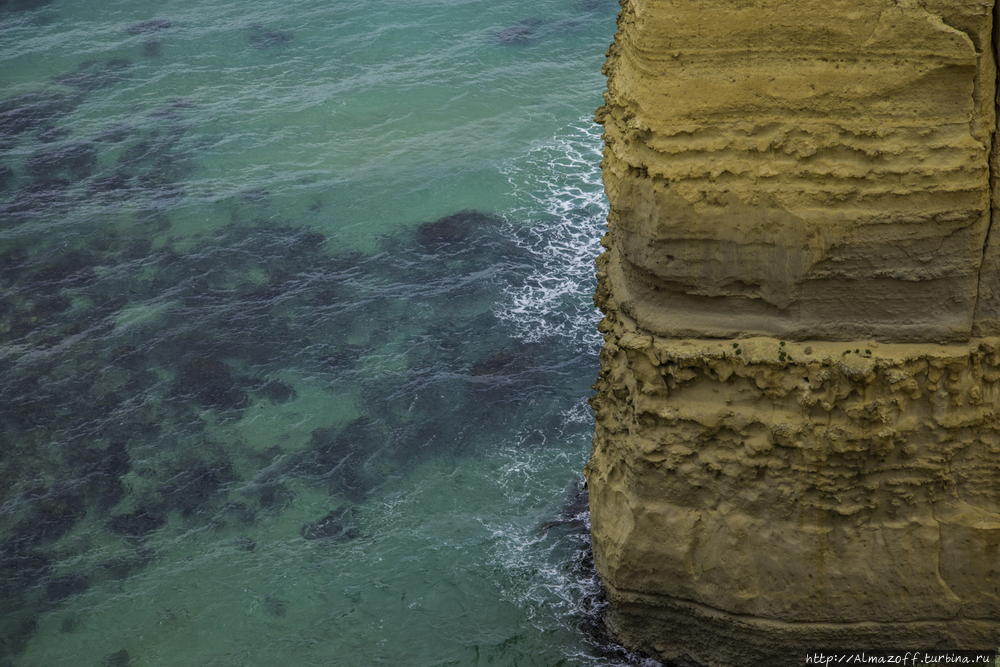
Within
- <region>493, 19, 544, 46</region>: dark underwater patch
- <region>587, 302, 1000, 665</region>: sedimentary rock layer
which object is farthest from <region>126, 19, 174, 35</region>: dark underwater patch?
<region>587, 302, 1000, 665</region>: sedimentary rock layer

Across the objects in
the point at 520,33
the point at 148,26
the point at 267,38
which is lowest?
the point at 520,33

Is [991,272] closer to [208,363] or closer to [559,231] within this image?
[559,231]

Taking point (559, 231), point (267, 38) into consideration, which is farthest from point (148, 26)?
point (559, 231)

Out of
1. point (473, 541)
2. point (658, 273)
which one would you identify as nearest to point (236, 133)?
point (473, 541)

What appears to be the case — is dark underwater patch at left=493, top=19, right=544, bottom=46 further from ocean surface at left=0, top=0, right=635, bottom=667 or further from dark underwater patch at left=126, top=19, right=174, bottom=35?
dark underwater patch at left=126, top=19, right=174, bottom=35

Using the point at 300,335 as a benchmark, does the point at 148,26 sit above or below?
above
